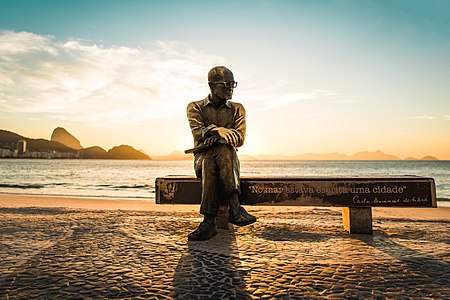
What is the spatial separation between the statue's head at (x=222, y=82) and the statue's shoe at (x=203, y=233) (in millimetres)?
1968

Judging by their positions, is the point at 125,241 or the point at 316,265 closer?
the point at 316,265

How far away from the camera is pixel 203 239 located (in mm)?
4609

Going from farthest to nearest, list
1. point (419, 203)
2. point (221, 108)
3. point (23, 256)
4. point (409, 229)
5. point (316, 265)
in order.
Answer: point (409, 229), point (221, 108), point (419, 203), point (23, 256), point (316, 265)

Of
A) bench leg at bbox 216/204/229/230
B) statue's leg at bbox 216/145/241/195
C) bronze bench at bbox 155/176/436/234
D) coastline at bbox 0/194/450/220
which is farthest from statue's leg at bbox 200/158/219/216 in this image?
coastline at bbox 0/194/450/220

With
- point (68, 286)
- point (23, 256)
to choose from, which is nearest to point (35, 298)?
point (68, 286)

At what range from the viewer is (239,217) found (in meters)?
4.48

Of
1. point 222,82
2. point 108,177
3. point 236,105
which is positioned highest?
point 222,82

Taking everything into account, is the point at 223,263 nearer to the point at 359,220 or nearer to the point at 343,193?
the point at 343,193

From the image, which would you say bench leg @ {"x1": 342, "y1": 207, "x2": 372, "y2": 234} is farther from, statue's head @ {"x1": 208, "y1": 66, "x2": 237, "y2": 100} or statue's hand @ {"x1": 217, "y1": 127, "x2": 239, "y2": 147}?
statue's head @ {"x1": 208, "y1": 66, "x2": 237, "y2": 100}

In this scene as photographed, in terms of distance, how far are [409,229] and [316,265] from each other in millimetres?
3232

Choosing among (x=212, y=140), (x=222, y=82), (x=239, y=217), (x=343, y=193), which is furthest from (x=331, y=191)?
(x=222, y=82)

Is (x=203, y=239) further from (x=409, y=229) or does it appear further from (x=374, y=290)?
(x=409, y=229)

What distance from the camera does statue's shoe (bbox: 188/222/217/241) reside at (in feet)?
15.0

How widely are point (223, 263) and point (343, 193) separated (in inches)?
98.8
